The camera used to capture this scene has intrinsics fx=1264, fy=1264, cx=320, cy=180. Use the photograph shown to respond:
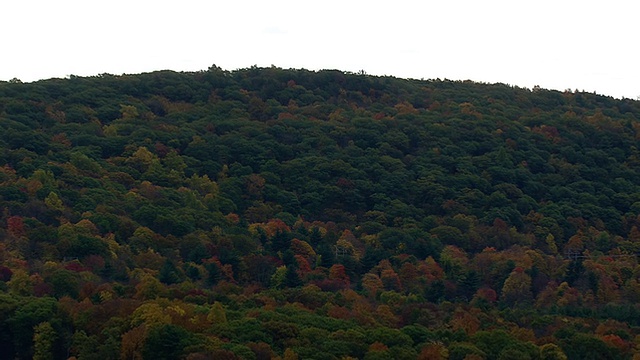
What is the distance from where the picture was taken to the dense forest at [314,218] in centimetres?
6750

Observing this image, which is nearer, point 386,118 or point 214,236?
point 214,236

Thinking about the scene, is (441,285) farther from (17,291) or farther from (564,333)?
(17,291)

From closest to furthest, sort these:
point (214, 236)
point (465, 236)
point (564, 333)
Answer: point (564, 333)
point (214, 236)
point (465, 236)

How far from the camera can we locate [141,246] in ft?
307

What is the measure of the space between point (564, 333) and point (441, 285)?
20.5 metres

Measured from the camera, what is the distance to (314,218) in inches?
4737

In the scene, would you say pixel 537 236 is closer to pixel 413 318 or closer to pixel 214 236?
pixel 214 236

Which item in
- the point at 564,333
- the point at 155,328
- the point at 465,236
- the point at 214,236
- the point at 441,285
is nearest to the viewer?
the point at 155,328

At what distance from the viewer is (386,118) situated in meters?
145

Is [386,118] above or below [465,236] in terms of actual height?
above

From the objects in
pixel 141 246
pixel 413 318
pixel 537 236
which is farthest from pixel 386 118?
pixel 413 318

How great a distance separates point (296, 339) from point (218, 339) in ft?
14.4

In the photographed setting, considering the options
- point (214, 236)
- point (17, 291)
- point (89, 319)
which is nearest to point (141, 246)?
point (214, 236)

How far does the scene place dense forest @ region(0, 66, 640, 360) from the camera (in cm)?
6750
